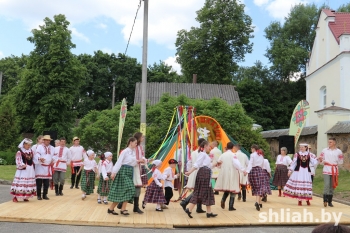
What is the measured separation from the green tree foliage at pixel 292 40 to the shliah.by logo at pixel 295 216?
35.4m

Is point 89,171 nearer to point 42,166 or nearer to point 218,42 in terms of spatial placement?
point 42,166

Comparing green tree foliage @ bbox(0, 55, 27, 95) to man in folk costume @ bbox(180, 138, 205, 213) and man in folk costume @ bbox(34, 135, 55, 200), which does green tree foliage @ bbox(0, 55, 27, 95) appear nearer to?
man in folk costume @ bbox(34, 135, 55, 200)

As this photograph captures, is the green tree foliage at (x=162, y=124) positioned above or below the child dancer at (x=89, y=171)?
above

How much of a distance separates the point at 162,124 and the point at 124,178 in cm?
1165

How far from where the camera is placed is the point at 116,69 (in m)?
48.2

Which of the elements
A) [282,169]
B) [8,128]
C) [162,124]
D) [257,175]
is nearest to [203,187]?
[257,175]

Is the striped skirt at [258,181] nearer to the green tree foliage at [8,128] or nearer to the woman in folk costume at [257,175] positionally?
the woman in folk costume at [257,175]

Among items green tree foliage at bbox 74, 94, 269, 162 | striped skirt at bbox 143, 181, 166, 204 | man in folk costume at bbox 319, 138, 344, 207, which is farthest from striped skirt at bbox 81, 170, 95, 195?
green tree foliage at bbox 74, 94, 269, 162

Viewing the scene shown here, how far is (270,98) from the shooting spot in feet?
150

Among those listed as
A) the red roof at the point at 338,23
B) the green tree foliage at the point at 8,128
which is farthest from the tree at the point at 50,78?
the red roof at the point at 338,23

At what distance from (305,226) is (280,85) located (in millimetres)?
40509

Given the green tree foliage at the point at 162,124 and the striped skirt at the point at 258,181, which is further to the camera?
the green tree foliage at the point at 162,124

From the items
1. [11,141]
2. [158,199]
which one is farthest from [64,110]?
[158,199]

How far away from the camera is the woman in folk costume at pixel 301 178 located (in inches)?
473
